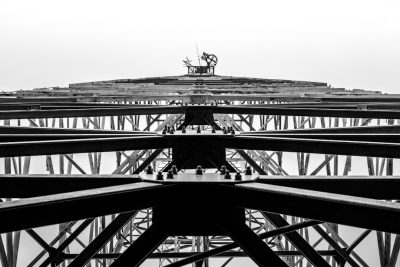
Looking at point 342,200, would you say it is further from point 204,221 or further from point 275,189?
point 204,221

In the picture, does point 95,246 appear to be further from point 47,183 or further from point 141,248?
point 141,248

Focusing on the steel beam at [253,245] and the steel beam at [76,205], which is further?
the steel beam at [253,245]

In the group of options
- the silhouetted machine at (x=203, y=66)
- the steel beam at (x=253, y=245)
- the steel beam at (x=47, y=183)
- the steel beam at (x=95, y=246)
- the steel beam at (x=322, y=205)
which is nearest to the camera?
the steel beam at (x=322, y=205)

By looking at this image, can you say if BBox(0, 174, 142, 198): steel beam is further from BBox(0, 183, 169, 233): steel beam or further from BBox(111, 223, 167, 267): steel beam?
BBox(111, 223, 167, 267): steel beam

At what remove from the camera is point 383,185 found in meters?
4.15

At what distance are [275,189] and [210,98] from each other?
8.57 meters

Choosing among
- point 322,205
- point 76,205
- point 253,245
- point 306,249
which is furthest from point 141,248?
point 306,249

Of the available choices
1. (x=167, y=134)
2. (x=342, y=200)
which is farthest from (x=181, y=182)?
(x=167, y=134)

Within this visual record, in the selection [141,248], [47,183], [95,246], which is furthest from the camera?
[95,246]

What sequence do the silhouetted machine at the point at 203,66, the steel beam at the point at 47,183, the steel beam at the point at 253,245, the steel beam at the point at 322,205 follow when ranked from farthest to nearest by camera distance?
the silhouetted machine at the point at 203,66
the steel beam at the point at 47,183
the steel beam at the point at 253,245
the steel beam at the point at 322,205

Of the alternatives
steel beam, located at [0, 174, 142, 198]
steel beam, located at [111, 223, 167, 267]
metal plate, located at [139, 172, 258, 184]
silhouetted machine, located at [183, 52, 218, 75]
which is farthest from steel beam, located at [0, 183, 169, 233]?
silhouetted machine, located at [183, 52, 218, 75]

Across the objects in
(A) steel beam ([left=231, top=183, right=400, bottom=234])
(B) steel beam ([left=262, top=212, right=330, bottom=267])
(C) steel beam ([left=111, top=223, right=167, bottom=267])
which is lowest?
(B) steel beam ([left=262, top=212, right=330, bottom=267])

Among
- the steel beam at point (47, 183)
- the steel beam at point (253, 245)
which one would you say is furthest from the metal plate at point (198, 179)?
the steel beam at point (253, 245)

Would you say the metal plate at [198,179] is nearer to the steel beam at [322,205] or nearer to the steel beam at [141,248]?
the steel beam at [322,205]
